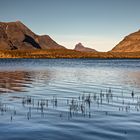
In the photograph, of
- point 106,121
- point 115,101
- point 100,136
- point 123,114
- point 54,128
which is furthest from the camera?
point 115,101

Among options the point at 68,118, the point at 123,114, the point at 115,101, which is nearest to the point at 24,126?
the point at 68,118

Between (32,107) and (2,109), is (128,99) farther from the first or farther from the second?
(2,109)

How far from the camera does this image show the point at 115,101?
3469cm

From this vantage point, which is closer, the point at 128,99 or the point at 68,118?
the point at 68,118

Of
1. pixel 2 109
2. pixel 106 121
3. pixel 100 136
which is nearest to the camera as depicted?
pixel 100 136

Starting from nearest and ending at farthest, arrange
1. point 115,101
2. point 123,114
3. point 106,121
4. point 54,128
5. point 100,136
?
point 100,136 → point 54,128 → point 106,121 → point 123,114 → point 115,101

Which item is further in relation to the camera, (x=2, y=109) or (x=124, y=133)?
(x=2, y=109)

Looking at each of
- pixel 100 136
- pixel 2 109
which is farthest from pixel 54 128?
pixel 2 109

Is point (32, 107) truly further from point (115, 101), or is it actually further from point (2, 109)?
point (115, 101)

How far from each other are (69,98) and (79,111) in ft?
27.4

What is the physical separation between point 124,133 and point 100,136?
1.67 m

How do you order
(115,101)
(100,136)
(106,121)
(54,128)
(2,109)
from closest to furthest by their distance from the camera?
(100,136), (54,128), (106,121), (2,109), (115,101)

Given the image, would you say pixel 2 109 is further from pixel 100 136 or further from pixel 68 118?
pixel 100 136

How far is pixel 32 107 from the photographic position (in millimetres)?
30516
